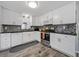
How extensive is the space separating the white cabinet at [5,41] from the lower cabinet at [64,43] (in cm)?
219

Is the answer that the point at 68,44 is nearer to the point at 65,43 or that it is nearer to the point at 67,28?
the point at 65,43

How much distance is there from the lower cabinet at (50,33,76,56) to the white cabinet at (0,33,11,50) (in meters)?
2.19

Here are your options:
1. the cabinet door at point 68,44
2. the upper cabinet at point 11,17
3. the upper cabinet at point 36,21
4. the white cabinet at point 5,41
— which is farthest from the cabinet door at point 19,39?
the cabinet door at point 68,44

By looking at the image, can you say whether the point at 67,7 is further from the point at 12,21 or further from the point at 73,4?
the point at 12,21

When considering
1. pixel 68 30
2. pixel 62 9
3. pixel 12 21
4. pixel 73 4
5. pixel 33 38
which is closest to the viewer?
pixel 73 4

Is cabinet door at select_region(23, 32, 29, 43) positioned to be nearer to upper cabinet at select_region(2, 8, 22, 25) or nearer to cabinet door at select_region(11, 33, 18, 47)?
cabinet door at select_region(11, 33, 18, 47)

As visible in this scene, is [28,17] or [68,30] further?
[28,17]

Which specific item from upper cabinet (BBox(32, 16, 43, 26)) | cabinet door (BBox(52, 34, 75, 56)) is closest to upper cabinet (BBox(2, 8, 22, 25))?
upper cabinet (BBox(32, 16, 43, 26))

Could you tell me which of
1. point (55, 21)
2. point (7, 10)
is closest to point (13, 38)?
point (7, 10)

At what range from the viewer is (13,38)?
12.0 feet

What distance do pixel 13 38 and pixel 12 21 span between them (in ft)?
3.55

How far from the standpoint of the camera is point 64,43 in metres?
2.72

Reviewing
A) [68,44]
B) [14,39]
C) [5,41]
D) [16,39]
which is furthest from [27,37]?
[68,44]

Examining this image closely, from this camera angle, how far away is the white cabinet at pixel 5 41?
3.09 metres
